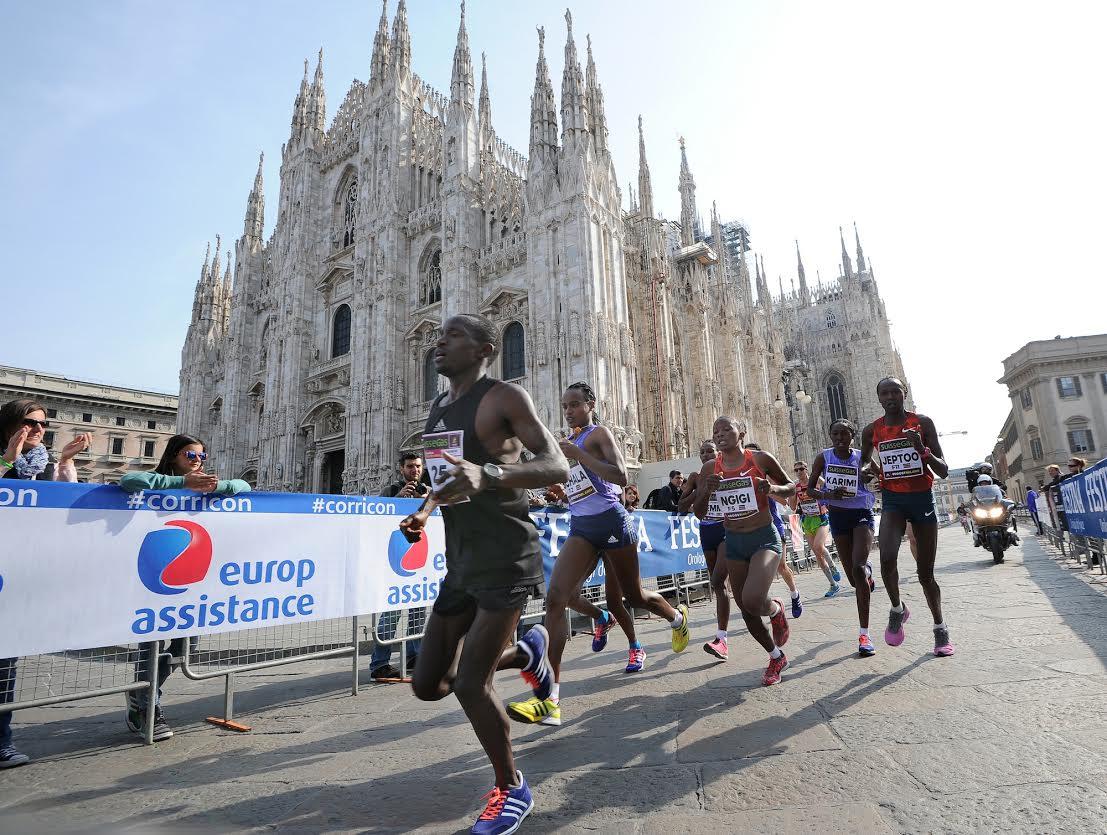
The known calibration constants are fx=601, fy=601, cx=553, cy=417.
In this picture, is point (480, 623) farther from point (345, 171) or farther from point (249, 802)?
point (345, 171)

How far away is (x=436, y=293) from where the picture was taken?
26141 millimetres

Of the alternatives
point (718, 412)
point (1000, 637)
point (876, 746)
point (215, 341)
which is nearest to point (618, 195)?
point (718, 412)

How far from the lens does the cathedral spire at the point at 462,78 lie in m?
24.9

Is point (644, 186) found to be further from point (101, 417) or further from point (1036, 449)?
point (101, 417)

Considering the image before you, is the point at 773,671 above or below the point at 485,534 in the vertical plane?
below

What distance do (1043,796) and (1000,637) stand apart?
310 cm

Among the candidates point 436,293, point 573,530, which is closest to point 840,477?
point 573,530

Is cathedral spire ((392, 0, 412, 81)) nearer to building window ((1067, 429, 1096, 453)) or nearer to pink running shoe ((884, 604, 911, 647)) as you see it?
pink running shoe ((884, 604, 911, 647))

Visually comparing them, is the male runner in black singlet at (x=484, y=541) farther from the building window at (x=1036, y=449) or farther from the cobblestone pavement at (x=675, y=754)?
the building window at (x=1036, y=449)

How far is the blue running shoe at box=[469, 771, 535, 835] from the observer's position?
6.43 ft

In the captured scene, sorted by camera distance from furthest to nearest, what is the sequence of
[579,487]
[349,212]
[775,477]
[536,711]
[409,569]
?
[349,212]
[409,569]
[775,477]
[579,487]
[536,711]

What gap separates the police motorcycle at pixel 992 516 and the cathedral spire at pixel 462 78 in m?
23.0

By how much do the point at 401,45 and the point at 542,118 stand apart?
11278 millimetres

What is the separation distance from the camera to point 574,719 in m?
3.39
